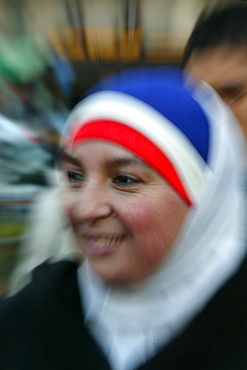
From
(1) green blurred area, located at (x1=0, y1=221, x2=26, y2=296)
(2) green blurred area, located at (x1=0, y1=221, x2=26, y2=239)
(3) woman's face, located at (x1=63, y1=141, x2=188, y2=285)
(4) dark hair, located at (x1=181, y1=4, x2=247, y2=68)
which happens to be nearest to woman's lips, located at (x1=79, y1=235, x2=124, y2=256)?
(3) woman's face, located at (x1=63, y1=141, x2=188, y2=285)

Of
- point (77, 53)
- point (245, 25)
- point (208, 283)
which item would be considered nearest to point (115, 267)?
point (208, 283)

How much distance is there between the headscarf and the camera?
3.04ft

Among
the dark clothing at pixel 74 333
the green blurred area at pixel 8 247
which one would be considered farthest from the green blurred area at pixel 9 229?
the dark clothing at pixel 74 333

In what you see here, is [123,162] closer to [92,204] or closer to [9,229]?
[92,204]

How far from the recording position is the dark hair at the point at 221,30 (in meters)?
1.45

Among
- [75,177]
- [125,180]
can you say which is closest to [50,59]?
[75,177]

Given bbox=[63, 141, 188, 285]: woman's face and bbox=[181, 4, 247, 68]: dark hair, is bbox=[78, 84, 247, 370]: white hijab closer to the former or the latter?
bbox=[63, 141, 188, 285]: woman's face

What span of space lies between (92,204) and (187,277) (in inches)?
10.3

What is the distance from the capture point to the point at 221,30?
149 cm

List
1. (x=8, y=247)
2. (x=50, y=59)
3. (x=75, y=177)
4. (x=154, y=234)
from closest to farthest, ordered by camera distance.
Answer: (x=154, y=234) → (x=75, y=177) → (x=8, y=247) → (x=50, y=59)

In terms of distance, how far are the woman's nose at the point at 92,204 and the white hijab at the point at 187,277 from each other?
172mm

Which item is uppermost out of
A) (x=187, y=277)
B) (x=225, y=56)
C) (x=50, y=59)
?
(x=50, y=59)

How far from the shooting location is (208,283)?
0.96 metres

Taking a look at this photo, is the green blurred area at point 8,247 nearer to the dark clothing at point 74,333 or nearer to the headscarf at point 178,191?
the dark clothing at point 74,333
